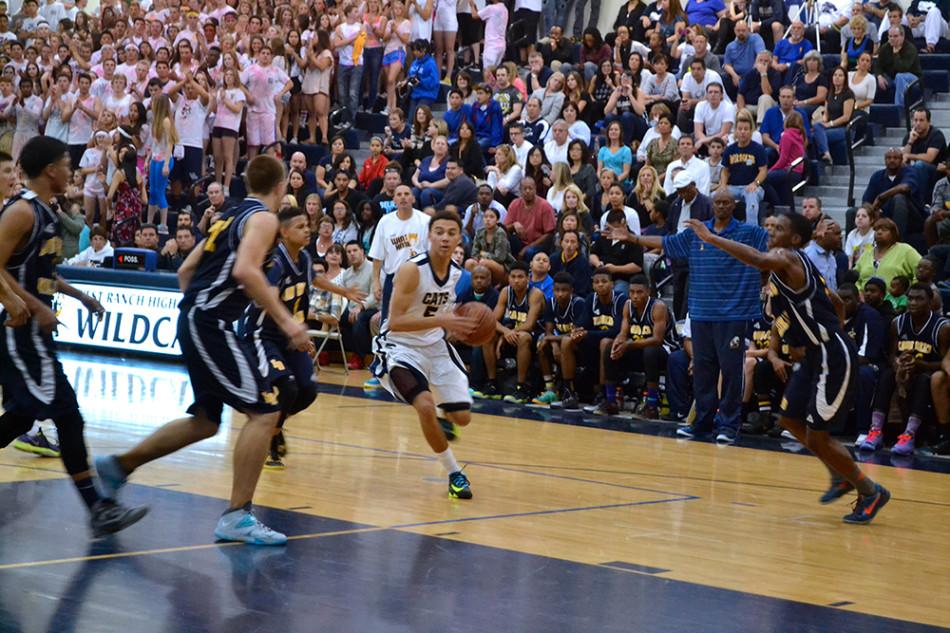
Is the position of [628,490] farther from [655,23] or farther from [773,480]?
[655,23]

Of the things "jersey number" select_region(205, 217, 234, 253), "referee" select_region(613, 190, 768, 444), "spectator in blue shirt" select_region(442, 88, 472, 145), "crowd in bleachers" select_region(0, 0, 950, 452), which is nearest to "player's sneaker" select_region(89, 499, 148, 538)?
"jersey number" select_region(205, 217, 234, 253)

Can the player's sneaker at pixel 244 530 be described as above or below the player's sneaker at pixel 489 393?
above

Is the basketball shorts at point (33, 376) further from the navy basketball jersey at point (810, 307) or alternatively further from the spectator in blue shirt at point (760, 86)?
the spectator in blue shirt at point (760, 86)

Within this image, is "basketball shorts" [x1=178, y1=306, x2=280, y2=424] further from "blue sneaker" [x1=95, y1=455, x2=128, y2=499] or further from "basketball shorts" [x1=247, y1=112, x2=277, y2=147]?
"basketball shorts" [x1=247, y1=112, x2=277, y2=147]

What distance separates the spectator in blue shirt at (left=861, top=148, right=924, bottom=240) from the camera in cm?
1320

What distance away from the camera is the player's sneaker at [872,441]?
11188 millimetres

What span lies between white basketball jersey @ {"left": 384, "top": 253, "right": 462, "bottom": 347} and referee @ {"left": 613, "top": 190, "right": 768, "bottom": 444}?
143 inches

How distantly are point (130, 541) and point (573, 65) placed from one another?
44.1ft

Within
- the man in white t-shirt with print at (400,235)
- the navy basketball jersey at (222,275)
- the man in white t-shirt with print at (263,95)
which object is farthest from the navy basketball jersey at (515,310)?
the navy basketball jersey at (222,275)

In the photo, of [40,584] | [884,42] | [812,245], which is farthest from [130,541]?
[884,42]

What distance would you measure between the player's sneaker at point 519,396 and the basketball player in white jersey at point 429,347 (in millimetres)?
5400

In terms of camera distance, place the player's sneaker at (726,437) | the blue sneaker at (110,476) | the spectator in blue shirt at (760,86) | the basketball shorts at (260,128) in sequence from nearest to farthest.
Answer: the blue sneaker at (110,476)
the player's sneaker at (726,437)
the spectator in blue shirt at (760,86)
the basketball shorts at (260,128)

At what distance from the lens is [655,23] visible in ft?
61.1

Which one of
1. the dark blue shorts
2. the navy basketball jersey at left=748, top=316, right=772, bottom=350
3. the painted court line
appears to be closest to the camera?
the painted court line
